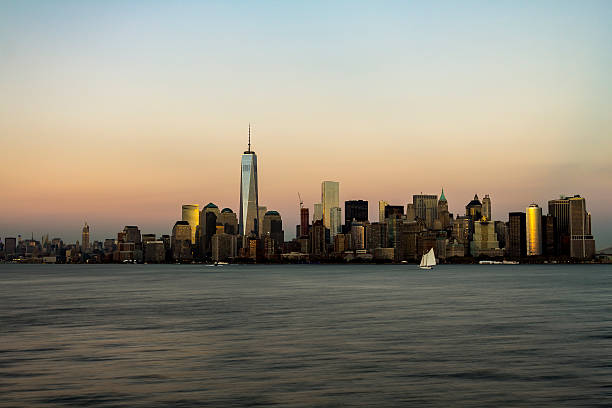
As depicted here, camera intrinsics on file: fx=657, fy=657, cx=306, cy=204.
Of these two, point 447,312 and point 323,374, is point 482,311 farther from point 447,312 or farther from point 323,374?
point 323,374

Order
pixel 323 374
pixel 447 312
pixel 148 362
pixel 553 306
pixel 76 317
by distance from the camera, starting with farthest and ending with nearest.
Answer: pixel 553 306, pixel 447 312, pixel 76 317, pixel 148 362, pixel 323 374

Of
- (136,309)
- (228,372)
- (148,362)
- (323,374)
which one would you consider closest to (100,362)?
(148,362)

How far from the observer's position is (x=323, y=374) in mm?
40219

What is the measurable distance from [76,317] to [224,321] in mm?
19598

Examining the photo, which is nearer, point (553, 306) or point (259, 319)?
point (259, 319)

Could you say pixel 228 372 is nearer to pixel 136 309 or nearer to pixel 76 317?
pixel 76 317

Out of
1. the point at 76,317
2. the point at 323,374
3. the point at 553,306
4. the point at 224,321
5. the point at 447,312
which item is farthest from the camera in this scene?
the point at 553,306

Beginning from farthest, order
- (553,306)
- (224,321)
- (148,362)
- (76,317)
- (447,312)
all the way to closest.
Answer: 1. (553,306)
2. (447,312)
3. (76,317)
4. (224,321)
5. (148,362)

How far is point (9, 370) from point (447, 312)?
60594 mm

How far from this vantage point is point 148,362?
44.5m

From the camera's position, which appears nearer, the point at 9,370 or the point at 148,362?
the point at 9,370

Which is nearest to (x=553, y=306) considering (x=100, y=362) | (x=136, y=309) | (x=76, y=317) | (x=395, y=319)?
(x=395, y=319)

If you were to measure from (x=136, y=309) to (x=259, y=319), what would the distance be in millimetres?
23500

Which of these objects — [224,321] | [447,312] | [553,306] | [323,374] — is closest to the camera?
[323,374]
